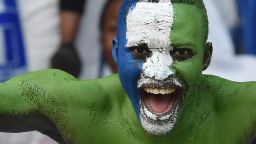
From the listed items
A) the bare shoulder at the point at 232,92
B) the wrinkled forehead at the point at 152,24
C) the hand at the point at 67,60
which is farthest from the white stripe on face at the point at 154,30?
the hand at the point at 67,60

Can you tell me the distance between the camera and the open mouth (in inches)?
43.3

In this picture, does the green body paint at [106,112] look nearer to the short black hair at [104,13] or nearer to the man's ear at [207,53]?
the man's ear at [207,53]

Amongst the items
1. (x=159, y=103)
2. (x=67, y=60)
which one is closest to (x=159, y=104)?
(x=159, y=103)

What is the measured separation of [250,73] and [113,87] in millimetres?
1006

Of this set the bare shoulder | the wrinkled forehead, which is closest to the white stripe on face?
the wrinkled forehead

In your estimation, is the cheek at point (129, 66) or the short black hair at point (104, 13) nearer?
the cheek at point (129, 66)

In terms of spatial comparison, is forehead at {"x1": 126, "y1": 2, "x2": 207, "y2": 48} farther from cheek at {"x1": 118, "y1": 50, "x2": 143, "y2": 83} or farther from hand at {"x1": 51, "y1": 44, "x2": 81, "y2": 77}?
hand at {"x1": 51, "y1": 44, "x2": 81, "y2": 77}

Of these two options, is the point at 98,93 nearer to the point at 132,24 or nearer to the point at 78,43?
the point at 132,24

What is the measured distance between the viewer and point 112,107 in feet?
3.97

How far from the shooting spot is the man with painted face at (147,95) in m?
1.11

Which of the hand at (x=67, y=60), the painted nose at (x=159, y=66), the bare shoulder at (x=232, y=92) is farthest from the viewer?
the hand at (x=67, y=60)

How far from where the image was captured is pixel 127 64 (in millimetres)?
1123

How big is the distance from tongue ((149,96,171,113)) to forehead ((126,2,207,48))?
66 millimetres

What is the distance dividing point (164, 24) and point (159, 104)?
0.10m
